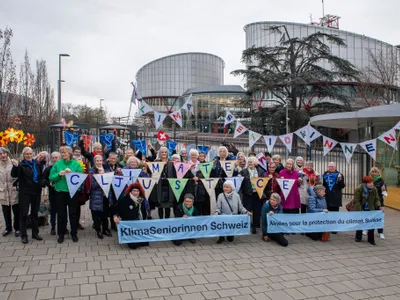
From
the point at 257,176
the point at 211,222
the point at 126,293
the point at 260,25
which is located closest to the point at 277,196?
the point at 257,176

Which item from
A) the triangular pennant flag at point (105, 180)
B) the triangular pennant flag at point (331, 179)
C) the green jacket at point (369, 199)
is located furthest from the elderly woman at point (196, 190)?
the green jacket at point (369, 199)

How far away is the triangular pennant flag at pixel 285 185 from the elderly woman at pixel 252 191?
590mm

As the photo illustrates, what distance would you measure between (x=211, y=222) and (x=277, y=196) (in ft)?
5.04

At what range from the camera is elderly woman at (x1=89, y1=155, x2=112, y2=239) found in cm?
695

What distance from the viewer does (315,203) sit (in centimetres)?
768

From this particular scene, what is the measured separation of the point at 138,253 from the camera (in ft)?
21.0

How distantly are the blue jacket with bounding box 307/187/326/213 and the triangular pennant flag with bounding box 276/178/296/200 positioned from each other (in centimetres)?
50

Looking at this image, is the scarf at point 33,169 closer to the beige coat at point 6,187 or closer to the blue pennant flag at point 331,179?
the beige coat at point 6,187

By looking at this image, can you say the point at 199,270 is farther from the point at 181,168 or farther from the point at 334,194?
the point at 334,194

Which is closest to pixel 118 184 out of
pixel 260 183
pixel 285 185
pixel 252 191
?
pixel 252 191

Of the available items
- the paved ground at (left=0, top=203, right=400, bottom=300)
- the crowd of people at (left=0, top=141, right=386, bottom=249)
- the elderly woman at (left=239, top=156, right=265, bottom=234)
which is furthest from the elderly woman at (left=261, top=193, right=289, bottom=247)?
the elderly woman at (left=239, top=156, right=265, bottom=234)

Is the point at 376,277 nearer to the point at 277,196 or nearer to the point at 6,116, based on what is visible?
the point at 277,196

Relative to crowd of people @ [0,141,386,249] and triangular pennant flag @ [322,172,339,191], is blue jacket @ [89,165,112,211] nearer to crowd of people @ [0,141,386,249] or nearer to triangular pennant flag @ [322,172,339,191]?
crowd of people @ [0,141,386,249]

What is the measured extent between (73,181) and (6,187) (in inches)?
54.2
